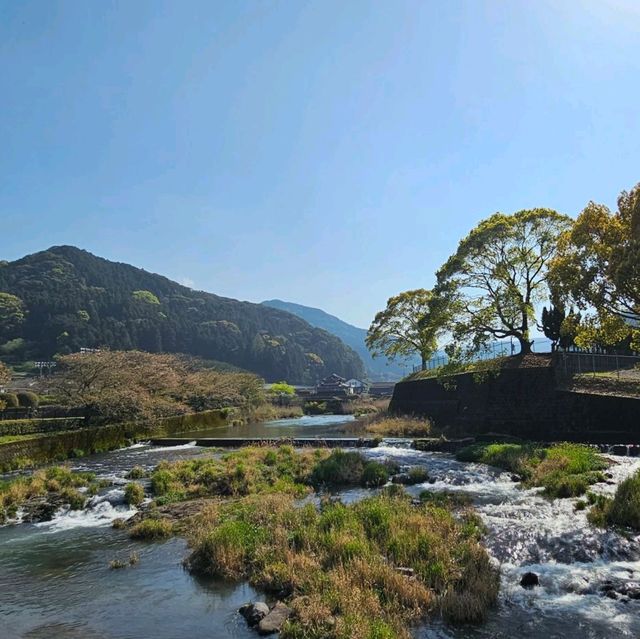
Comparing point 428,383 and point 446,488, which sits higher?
point 428,383

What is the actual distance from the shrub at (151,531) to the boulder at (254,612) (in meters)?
4.87

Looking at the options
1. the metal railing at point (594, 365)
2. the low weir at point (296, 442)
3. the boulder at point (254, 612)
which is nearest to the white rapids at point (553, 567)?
the boulder at point (254, 612)

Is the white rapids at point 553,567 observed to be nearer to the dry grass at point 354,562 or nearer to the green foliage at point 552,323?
the dry grass at point 354,562

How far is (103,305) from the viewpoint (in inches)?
5285

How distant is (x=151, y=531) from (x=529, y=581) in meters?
8.40

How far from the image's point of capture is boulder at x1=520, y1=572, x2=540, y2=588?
28.8 ft

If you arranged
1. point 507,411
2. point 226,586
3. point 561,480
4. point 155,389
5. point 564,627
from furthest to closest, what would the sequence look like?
1. point 155,389
2. point 507,411
3. point 561,480
4. point 226,586
5. point 564,627

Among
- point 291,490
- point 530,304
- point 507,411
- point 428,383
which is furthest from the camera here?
point 428,383

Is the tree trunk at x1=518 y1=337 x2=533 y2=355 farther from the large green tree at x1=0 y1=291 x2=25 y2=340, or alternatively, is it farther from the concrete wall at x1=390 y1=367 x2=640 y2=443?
the large green tree at x1=0 y1=291 x2=25 y2=340

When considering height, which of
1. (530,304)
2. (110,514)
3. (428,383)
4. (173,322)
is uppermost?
(173,322)

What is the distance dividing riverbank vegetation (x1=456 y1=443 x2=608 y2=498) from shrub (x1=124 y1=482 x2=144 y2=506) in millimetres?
11774

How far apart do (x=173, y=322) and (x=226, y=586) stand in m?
139

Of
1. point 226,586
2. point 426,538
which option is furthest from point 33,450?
point 426,538

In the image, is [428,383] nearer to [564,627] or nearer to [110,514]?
[110,514]
